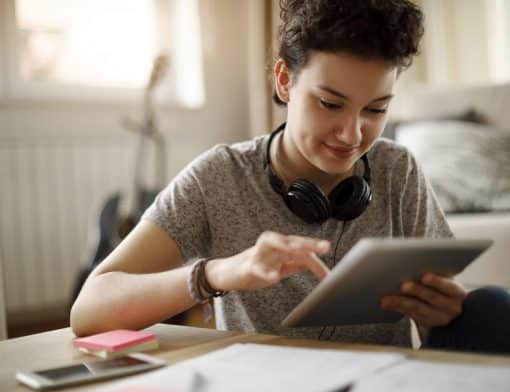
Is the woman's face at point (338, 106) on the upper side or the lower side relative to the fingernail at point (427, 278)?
upper

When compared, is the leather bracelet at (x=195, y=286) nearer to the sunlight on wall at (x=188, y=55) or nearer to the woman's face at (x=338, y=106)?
the woman's face at (x=338, y=106)

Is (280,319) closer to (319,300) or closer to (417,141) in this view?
(319,300)

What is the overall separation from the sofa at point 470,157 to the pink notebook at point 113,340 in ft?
4.50

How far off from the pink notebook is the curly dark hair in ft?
1.66

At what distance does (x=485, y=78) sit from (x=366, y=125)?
265cm

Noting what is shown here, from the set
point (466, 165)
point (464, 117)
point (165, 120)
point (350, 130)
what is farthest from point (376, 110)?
point (165, 120)

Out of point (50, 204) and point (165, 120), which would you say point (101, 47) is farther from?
point (50, 204)

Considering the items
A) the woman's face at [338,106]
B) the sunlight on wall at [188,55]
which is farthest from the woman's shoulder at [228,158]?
the sunlight on wall at [188,55]

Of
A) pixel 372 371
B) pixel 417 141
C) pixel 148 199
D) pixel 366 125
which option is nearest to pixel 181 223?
pixel 366 125

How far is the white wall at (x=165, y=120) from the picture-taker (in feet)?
9.16

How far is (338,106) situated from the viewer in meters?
1.03

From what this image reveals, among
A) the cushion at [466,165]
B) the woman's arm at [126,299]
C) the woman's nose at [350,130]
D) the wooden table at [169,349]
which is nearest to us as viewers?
the wooden table at [169,349]

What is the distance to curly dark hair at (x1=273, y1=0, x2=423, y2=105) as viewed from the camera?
1009 mm

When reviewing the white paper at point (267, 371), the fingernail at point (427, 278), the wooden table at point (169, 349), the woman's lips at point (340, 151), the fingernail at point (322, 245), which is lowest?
the wooden table at point (169, 349)
